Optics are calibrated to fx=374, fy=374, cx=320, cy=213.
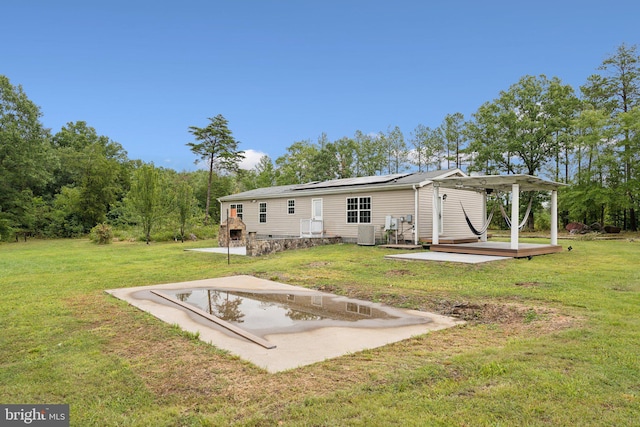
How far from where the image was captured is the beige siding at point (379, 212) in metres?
14.3

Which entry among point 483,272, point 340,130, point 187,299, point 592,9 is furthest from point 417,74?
point 187,299

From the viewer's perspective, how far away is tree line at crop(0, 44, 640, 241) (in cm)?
2088

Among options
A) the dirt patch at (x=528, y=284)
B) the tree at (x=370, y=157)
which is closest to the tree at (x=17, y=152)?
the tree at (x=370, y=157)

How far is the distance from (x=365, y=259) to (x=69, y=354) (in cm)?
800

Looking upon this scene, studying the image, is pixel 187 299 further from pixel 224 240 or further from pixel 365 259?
pixel 224 240

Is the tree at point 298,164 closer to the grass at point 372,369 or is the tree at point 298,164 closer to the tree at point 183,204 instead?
the tree at point 183,204

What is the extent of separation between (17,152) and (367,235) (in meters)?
25.1

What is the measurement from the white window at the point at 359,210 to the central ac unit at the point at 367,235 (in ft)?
2.94

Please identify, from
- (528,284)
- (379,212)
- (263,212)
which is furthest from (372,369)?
(263,212)

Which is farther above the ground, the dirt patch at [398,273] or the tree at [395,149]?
the tree at [395,149]

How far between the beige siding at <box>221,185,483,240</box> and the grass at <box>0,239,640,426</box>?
309 inches

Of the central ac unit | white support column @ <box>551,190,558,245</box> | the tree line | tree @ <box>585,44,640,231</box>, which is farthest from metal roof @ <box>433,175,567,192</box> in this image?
tree @ <box>585,44,640,231</box>

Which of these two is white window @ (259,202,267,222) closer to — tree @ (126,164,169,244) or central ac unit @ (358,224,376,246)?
tree @ (126,164,169,244)

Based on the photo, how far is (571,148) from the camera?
24.8 meters
